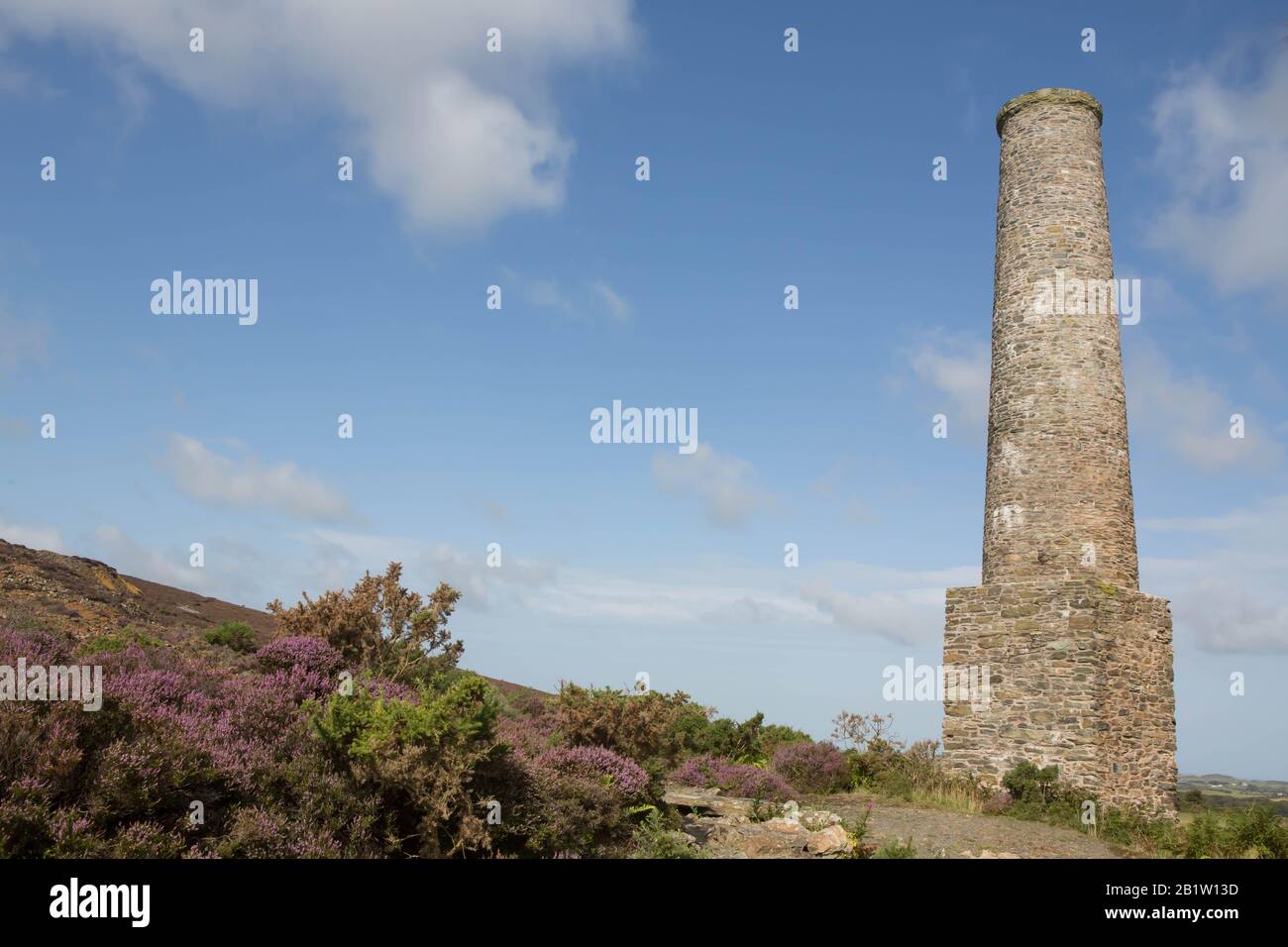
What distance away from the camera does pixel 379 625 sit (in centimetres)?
1286

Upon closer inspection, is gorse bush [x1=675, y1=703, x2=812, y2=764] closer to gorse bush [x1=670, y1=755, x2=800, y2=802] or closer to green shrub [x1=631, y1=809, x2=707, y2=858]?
gorse bush [x1=670, y1=755, x2=800, y2=802]

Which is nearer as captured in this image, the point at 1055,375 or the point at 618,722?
the point at 618,722

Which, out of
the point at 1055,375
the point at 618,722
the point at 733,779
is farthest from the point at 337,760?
the point at 1055,375

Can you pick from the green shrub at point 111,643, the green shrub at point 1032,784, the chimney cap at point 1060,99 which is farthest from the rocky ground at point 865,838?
the chimney cap at point 1060,99

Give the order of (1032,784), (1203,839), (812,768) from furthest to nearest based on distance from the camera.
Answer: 1. (812,768)
2. (1032,784)
3. (1203,839)

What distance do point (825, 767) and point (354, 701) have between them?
11788 mm

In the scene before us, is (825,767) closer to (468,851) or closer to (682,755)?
(682,755)

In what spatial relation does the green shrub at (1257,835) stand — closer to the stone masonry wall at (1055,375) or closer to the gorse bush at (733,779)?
the stone masonry wall at (1055,375)

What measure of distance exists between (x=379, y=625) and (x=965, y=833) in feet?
29.2

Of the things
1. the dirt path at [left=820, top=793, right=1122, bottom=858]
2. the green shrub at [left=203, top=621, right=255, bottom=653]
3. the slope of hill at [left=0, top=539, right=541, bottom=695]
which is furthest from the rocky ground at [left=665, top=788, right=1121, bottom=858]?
the slope of hill at [left=0, top=539, right=541, bottom=695]

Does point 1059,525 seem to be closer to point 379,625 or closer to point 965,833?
point 965,833

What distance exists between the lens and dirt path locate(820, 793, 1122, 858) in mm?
12203

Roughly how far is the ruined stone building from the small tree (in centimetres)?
1097
